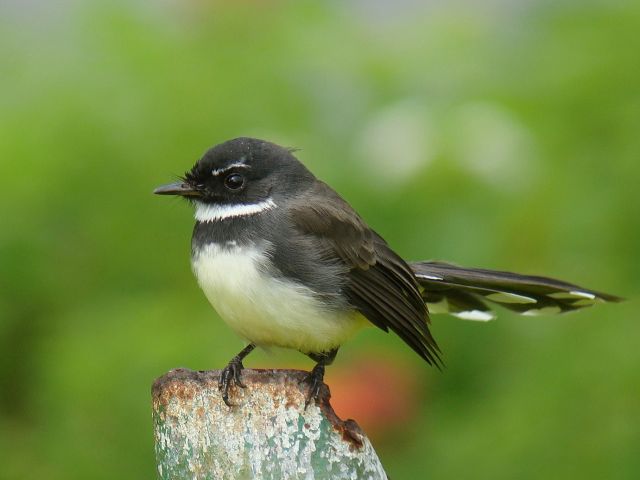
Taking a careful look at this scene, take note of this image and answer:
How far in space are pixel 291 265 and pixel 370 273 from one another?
27 centimetres

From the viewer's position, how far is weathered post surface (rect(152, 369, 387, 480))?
2322 mm

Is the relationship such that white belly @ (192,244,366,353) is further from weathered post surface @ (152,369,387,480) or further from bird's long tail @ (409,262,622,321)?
weathered post surface @ (152,369,387,480)

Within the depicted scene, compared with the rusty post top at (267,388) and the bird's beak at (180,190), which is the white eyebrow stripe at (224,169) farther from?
the rusty post top at (267,388)

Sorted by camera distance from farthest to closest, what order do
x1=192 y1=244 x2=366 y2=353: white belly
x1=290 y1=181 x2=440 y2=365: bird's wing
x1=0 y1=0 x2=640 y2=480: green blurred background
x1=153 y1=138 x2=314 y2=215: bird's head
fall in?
x1=0 y1=0 x2=640 y2=480: green blurred background, x1=153 y1=138 x2=314 y2=215: bird's head, x1=290 y1=181 x2=440 y2=365: bird's wing, x1=192 y1=244 x2=366 y2=353: white belly

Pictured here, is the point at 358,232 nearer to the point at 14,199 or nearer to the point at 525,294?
the point at 525,294

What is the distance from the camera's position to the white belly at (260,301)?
10.8 ft

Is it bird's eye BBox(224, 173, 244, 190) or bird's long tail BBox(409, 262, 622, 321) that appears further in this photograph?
bird's long tail BBox(409, 262, 622, 321)

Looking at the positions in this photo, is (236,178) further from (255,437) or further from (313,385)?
(255,437)

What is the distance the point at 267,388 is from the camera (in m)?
2.42

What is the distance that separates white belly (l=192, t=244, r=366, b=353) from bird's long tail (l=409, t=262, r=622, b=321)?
19.6 inches

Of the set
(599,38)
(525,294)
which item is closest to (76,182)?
(525,294)

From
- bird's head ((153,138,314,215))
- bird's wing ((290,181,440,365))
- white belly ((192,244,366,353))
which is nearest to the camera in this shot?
white belly ((192,244,366,353))

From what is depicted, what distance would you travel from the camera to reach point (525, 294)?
12.5ft

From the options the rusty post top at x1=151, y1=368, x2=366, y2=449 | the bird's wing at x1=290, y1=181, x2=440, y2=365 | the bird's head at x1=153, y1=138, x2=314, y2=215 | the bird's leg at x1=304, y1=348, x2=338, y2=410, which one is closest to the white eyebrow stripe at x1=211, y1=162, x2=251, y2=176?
the bird's head at x1=153, y1=138, x2=314, y2=215
